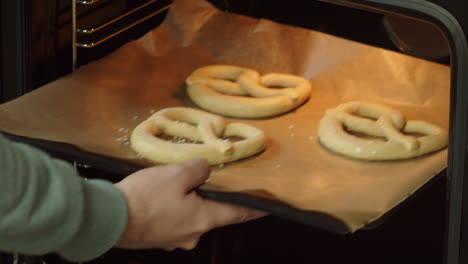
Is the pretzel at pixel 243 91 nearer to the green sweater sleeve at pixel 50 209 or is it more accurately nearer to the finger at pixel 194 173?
the finger at pixel 194 173

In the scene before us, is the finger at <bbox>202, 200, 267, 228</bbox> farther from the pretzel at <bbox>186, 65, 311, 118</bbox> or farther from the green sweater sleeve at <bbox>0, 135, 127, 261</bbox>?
the pretzel at <bbox>186, 65, 311, 118</bbox>

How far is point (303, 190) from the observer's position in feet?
4.20

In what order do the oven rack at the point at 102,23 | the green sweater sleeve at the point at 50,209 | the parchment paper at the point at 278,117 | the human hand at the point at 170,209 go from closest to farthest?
the green sweater sleeve at the point at 50,209, the human hand at the point at 170,209, the parchment paper at the point at 278,117, the oven rack at the point at 102,23

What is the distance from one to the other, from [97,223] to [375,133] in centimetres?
58

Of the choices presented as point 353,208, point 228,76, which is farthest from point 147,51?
point 353,208

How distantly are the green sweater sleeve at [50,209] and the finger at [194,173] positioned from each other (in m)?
0.13

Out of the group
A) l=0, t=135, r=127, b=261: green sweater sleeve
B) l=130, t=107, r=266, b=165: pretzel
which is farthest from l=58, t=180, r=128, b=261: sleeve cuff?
l=130, t=107, r=266, b=165: pretzel

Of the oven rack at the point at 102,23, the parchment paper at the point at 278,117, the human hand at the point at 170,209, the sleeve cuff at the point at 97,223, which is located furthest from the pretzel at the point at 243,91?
the sleeve cuff at the point at 97,223

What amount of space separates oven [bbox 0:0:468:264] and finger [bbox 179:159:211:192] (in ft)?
0.07

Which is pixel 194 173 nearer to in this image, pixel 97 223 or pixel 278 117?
pixel 97 223

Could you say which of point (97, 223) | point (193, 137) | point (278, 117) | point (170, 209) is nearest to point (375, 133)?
point (278, 117)

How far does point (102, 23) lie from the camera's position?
1.53m

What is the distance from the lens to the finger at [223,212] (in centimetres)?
122

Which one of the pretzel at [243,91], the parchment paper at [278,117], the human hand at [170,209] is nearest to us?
the human hand at [170,209]
